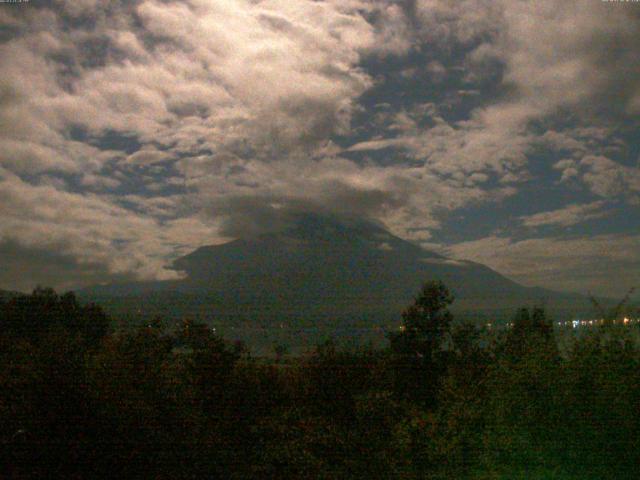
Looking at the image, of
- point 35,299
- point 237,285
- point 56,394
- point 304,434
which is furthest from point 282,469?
point 237,285

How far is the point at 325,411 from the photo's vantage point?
804 cm

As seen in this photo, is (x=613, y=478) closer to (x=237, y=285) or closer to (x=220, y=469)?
(x=220, y=469)

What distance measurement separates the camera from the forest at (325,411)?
3.58 metres

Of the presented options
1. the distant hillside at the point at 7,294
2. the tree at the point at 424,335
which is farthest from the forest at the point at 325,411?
the distant hillside at the point at 7,294

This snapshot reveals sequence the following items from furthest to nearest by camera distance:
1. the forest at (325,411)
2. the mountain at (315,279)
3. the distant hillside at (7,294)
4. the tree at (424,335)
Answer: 1. the mountain at (315,279)
2. the distant hillside at (7,294)
3. the tree at (424,335)
4. the forest at (325,411)

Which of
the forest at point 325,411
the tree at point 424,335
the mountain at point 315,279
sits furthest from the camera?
the mountain at point 315,279

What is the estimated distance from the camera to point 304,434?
6273mm

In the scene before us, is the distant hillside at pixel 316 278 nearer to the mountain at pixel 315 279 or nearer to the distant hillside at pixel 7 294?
the mountain at pixel 315 279

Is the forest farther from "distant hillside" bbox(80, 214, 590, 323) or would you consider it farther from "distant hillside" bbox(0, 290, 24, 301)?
"distant hillside" bbox(80, 214, 590, 323)

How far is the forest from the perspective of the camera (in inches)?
141

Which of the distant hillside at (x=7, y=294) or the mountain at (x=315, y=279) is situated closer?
the distant hillside at (x=7, y=294)

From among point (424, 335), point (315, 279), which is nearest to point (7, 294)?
point (424, 335)

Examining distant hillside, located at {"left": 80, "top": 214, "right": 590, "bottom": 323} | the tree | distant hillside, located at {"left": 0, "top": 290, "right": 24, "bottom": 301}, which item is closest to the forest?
the tree

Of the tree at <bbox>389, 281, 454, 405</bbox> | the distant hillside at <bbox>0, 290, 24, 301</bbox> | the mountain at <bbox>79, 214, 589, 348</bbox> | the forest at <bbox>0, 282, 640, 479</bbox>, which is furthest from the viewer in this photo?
the mountain at <bbox>79, 214, 589, 348</bbox>
